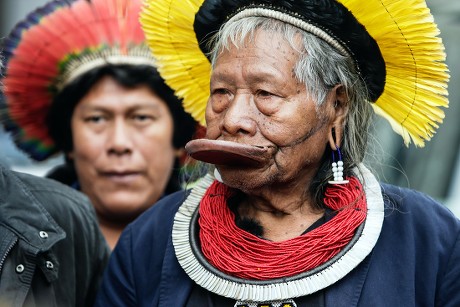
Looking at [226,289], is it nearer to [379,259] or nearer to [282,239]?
[282,239]

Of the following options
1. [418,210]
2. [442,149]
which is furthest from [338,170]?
[442,149]

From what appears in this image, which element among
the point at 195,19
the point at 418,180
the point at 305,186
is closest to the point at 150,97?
the point at 195,19

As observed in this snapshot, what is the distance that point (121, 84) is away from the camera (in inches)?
180

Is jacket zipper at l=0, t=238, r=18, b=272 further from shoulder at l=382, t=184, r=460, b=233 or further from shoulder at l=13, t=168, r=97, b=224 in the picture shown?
shoulder at l=382, t=184, r=460, b=233

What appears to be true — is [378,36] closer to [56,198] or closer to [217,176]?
[217,176]

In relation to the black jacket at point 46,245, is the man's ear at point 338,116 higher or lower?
higher

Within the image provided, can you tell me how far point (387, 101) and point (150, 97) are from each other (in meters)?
1.62

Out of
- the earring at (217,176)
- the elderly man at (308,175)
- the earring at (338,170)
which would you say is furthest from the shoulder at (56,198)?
the earring at (338,170)

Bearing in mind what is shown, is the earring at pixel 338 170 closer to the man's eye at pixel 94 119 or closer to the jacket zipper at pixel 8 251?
the jacket zipper at pixel 8 251

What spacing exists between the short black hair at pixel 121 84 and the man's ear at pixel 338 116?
5.07 ft

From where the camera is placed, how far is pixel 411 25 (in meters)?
3.11

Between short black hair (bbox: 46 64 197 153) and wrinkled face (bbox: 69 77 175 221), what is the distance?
35 mm

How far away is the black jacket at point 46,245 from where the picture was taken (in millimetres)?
3346

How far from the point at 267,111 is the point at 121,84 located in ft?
5.45
